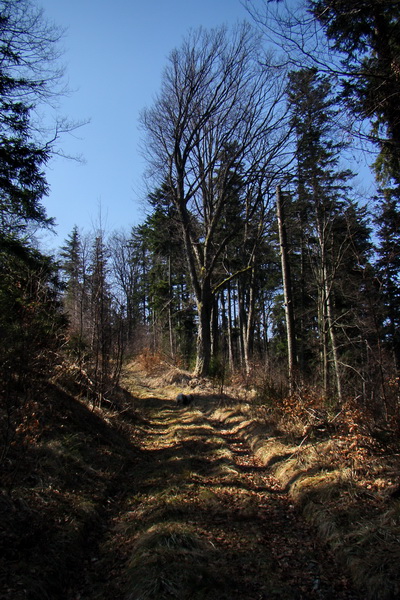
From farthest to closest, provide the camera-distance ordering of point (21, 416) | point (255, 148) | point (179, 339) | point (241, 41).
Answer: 1. point (179, 339)
2. point (255, 148)
3. point (241, 41)
4. point (21, 416)

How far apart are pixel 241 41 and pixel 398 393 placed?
14084 millimetres

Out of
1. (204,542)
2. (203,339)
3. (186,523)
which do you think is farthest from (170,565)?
(203,339)

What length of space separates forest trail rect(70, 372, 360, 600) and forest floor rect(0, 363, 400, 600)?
0.01m

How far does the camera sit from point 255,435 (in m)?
8.02

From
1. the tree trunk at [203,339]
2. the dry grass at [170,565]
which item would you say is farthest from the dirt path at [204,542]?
the tree trunk at [203,339]

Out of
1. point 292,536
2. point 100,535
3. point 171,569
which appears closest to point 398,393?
point 292,536

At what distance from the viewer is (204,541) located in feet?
12.5

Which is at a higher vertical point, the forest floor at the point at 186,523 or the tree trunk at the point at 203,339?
the tree trunk at the point at 203,339

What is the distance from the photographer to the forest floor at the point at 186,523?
123 inches

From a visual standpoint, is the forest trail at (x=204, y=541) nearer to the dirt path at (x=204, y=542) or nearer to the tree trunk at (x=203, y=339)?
the dirt path at (x=204, y=542)

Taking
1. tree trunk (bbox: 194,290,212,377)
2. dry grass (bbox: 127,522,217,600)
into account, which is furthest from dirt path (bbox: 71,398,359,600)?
tree trunk (bbox: 194,290,212,377)

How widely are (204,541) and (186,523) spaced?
424mm

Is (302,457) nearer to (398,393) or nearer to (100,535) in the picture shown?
(398,393)

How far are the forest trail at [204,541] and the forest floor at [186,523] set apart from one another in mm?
14
